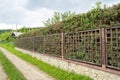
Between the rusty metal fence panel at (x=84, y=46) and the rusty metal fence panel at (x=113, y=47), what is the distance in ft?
2.05

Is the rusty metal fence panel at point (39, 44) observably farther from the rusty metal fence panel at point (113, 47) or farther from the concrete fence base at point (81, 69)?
the rusty metal fence panel at point (113, 47)

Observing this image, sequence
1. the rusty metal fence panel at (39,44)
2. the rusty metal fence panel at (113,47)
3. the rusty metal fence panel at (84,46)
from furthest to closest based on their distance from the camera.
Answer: the rusty metal fence panel at (39,44)
the rusty metal fence panel at (84,46)
the rusty metal fence panel at (113,47)

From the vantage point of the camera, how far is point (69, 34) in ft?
38.7

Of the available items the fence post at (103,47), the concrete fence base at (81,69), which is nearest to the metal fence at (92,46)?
the fence post at (103,47)

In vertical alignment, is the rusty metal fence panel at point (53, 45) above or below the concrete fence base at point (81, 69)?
above

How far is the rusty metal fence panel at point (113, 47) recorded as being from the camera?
25.0ft

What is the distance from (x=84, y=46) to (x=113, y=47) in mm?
2226

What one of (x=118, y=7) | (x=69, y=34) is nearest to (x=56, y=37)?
(x=69, y=34)

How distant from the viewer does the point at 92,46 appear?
364 inches

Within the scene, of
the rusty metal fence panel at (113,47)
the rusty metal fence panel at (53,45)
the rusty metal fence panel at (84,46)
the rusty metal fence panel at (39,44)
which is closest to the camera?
the rusty metal fence panel at (113,47)

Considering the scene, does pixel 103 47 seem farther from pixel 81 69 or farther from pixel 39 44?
pixel 39 44

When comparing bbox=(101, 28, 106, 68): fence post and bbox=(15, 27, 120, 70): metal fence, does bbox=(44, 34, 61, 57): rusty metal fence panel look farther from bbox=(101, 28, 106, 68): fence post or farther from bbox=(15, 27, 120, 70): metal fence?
bbox=(101, 28, 106, 68): fence post

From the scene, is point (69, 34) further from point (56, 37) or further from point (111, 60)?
point (111, 60)

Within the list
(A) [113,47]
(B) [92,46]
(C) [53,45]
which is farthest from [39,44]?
(A) [113,47]
